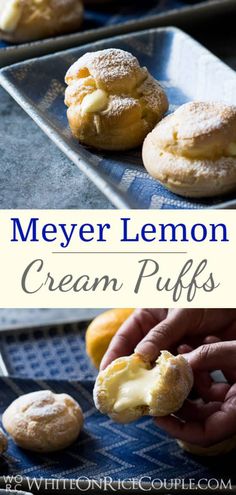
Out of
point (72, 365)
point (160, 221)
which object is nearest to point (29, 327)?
point (72, 365)

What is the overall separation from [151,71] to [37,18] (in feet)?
0.72

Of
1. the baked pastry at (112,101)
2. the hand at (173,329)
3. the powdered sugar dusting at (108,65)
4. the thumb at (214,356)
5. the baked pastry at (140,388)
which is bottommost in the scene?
the hand at (173,329)

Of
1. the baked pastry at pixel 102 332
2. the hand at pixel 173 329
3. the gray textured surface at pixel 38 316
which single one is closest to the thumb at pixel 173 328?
the hand at pixel 173 329

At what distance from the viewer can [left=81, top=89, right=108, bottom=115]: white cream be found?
29.9 inches

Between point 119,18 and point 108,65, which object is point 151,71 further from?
point 119,18

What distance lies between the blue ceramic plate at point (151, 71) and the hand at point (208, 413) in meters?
0.28

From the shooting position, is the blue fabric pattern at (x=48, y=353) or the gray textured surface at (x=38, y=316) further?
the gray textured surface at (x=38, y=316)

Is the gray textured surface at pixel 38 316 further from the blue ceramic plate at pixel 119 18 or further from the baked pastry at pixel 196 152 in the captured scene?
the baked pastry at pixel 196 152

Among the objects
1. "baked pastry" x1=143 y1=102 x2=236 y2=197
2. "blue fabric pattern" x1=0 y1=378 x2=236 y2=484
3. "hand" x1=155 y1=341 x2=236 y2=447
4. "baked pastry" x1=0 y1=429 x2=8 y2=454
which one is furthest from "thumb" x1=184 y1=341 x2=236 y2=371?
"baked pastry" x1=143 y1=102 x2=236 y2=197

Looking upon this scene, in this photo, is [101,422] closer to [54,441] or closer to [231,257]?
[54,441]

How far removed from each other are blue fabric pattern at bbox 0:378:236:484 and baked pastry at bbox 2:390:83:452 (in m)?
0.01

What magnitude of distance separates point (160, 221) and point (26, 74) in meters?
0.24

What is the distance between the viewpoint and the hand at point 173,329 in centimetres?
106

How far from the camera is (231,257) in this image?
778 millimetres
